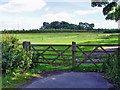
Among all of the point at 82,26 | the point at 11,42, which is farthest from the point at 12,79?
the point at 82,26

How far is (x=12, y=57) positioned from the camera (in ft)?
24.1

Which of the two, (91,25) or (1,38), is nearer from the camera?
(1,38)

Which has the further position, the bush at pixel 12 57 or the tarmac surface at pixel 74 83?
→ the bush at pixel 12 57

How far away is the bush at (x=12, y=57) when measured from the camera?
724 centimetres

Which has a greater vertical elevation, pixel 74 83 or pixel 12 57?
pixel 12 57

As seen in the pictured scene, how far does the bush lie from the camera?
7.24 metres

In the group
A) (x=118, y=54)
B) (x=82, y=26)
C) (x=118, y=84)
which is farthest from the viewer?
(x=82, y=26)

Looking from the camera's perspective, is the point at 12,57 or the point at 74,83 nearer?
the point at 74,83

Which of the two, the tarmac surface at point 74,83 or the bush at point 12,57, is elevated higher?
the bush at point 12,57

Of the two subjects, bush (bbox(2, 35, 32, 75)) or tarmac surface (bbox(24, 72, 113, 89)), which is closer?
tarmac surface (bbox(24, 72, 113, 89))

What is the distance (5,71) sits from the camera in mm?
7273

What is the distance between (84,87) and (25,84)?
2.62 meters

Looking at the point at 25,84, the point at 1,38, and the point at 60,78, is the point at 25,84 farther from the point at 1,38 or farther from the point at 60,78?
the point at 1,38

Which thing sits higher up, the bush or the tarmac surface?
the bush
